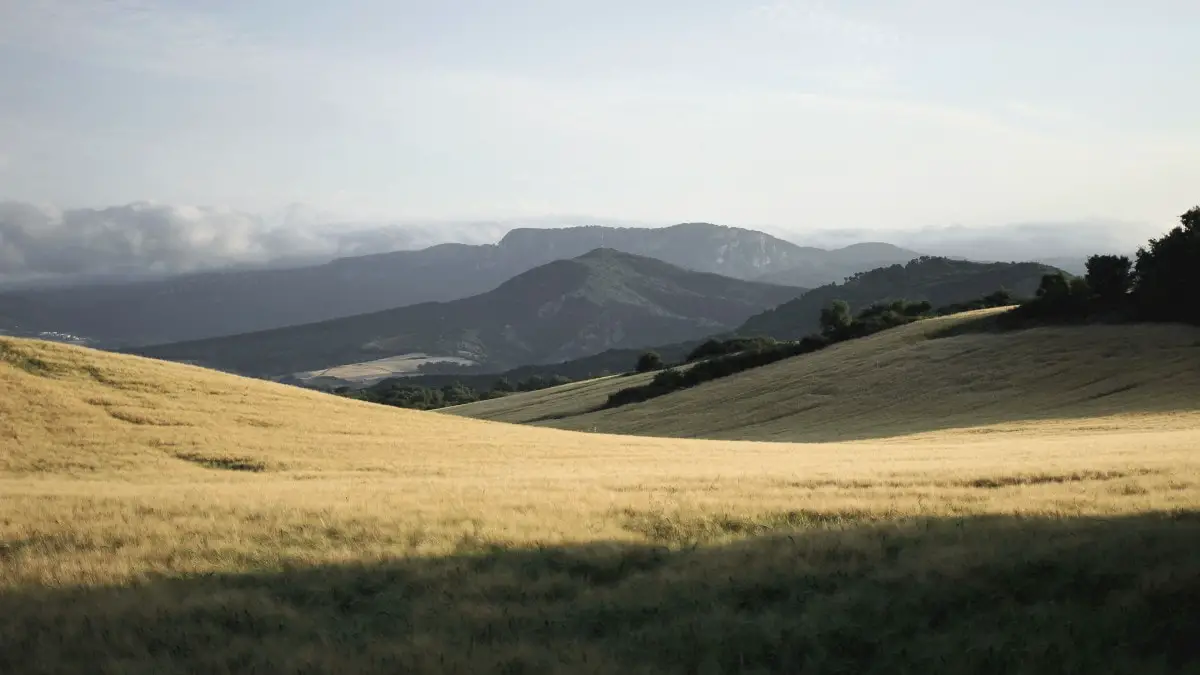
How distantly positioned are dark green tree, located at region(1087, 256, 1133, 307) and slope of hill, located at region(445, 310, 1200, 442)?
9.00m

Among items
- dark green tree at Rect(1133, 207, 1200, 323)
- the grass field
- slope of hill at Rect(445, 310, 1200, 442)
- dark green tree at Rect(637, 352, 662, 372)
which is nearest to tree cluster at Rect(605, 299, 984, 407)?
slope of hill at Rect(445, 310, 1200, 442)

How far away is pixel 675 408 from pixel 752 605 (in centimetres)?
6226

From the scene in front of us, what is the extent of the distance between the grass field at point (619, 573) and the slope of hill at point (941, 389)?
99.0 ft

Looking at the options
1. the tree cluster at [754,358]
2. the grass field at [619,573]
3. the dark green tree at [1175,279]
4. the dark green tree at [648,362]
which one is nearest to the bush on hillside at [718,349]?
the dark green tree at [648,362]

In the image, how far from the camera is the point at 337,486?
18422mm

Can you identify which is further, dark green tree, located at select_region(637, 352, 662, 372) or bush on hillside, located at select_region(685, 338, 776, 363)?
dark green tree, located at select_region(637, 352, 662, 372)

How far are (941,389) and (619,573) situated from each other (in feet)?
174

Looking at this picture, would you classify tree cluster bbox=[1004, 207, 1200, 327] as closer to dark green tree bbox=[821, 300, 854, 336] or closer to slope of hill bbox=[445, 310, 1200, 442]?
slope of hill bbox=[445, 310, 1200, 442]

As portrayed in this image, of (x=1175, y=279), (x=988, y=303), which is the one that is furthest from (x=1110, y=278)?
(x=988, y=303)

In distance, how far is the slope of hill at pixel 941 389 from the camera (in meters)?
48.3

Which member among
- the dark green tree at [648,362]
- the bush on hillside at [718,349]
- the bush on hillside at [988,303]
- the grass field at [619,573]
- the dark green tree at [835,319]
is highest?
the bush on hillside at [988,303]

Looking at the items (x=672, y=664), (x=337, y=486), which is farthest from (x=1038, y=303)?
(x=672, y=664)

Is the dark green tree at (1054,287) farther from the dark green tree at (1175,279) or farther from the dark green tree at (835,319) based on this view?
the dark green tree at (835,319)

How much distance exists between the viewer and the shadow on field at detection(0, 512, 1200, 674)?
7617 mm
